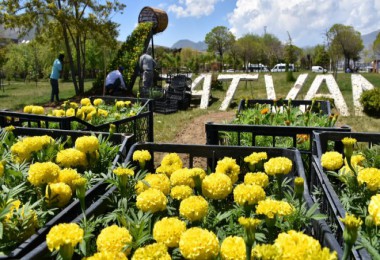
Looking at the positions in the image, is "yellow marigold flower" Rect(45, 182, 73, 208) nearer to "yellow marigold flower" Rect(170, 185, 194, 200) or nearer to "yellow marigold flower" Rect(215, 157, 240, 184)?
"yellow marigold flower" Rect(170, 185, 194, 200)

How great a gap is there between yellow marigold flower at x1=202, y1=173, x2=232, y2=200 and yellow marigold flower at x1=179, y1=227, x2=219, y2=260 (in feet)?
1.19

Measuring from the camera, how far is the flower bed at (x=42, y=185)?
3.36 ft

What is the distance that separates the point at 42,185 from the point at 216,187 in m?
0.62

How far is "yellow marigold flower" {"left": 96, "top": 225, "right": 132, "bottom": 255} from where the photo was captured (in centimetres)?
90

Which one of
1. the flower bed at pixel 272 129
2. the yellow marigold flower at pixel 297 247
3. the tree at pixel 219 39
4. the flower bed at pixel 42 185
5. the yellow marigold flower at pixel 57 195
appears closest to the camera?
the yellow marigold flower at pixel 297 247

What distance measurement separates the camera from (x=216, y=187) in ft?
3.95

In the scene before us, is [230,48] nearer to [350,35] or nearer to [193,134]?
[350,35]

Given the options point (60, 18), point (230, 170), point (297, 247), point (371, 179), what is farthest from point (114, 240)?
point (60, 18)

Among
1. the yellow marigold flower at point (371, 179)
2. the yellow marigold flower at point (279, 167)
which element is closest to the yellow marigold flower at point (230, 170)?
the yellow marigold flower at point (279, 167)

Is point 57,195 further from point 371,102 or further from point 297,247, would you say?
point 371,102

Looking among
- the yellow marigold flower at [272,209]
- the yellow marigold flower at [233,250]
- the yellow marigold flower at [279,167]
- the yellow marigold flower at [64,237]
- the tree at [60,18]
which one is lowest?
the yellow marigold flower at [233,250]

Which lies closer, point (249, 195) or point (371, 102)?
point (249, 195)

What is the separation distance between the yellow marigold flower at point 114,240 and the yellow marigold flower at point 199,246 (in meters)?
0.18

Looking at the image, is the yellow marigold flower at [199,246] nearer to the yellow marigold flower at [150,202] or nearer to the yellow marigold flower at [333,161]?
the yellow marigold flower at [150,202]
